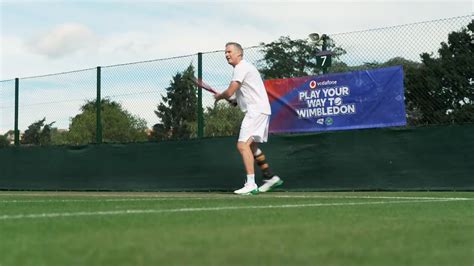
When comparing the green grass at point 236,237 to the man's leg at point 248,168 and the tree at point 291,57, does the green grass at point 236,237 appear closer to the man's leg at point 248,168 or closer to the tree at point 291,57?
the man's leg at point 248,168

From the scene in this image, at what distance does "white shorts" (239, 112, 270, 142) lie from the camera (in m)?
7.58

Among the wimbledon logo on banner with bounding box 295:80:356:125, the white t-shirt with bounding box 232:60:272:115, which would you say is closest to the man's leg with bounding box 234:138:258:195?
the white t-shirt with bounding box 232:60:272:115

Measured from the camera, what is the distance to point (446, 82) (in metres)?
9.81

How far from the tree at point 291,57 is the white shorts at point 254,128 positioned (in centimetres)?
299

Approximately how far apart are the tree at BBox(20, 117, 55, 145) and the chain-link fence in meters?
0.02

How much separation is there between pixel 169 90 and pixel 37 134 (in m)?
4.32

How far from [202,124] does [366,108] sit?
3.12 metres

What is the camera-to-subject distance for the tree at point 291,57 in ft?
34.7

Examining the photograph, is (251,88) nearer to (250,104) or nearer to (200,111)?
(250,104)

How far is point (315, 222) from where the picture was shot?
12.2ft

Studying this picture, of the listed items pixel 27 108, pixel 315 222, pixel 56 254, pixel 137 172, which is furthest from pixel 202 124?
pixel 56 254

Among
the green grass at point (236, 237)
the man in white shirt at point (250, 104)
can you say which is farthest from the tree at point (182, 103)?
the green grass at point (236, 237)

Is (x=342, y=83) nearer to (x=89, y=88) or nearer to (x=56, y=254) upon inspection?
(x=89, y=88)

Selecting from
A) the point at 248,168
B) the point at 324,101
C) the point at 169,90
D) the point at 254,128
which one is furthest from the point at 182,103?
the point at 248,168
